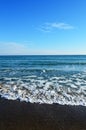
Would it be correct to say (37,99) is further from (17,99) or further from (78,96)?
(78,96)

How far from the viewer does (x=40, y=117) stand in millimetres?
8359

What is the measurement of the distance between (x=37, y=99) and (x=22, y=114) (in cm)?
256

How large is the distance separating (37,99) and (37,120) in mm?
3170

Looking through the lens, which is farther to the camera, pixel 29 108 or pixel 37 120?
pixel 29 108

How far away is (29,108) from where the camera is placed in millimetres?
9531

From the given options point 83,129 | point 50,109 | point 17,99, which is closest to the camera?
point 83,129

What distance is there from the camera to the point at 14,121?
7.89m

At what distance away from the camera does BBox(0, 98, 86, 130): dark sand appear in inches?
295

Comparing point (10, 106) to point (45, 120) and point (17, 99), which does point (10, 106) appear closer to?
point (17, 99)

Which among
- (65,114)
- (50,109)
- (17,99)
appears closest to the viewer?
(65,114)

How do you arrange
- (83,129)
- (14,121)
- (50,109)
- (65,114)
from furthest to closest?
(50,109), (65,114), (14,121), (83,129)

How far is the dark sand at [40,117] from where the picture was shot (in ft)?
24.6

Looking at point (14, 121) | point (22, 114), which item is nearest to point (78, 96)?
point (22, 114)

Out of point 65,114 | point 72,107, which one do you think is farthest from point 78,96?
point 65,114
